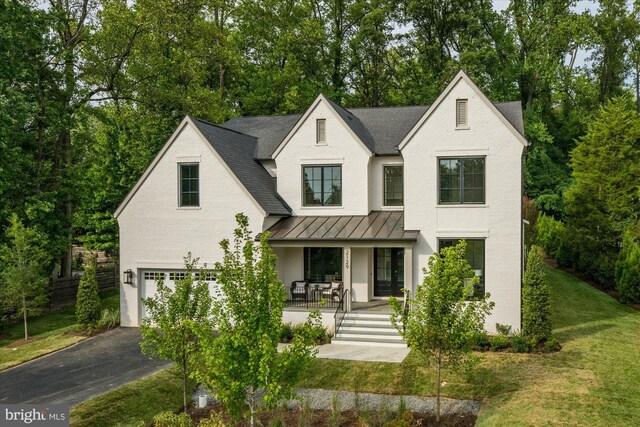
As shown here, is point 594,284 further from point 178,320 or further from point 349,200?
point 178,320

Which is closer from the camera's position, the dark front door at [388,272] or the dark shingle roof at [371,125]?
the dark front door at [388,272]

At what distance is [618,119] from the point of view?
27609 millimetres

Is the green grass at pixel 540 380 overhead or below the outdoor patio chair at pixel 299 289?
below

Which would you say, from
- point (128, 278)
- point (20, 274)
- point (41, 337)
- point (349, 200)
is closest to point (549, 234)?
point (349, 200)

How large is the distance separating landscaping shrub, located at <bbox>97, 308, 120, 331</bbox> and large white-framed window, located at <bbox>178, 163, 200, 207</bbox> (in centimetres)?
560

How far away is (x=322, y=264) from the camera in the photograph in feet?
71.4

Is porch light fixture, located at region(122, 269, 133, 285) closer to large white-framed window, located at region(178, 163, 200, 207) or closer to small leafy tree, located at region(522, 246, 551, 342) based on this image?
large white-framed window, located at region(178, 163, 200, 207)

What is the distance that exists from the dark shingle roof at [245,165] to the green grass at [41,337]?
909 cm

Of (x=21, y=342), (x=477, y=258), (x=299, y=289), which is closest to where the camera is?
(x=477, y=258)

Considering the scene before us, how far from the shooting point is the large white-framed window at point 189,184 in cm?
2106

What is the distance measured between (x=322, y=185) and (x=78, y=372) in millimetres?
11839

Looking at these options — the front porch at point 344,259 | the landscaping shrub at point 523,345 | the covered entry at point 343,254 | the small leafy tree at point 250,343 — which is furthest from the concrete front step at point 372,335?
the small leafy tree at point 250,343

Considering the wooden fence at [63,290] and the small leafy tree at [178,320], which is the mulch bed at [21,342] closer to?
the wooden fence at [63,290]

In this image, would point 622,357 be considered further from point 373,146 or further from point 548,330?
point 373,146
